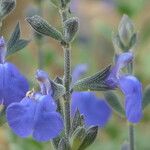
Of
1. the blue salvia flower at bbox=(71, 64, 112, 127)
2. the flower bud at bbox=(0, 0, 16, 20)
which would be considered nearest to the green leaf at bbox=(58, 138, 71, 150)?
the blue salvia flower at bbox=(71, 64, 112, 127)

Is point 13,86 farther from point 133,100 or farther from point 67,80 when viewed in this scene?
point 133,100

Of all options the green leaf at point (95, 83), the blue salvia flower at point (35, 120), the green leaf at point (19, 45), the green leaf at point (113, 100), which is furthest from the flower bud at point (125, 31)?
the blue salvia flower at point (35, 120)

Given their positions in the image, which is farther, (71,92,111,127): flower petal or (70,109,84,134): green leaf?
(71,92,111,127): flower petal

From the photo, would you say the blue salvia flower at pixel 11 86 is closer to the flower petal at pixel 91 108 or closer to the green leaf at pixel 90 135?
the green leaf at pixel 90 135

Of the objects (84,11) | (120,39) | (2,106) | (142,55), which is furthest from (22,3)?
(2,106)

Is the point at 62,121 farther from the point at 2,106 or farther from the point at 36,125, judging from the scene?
the point at 2,106

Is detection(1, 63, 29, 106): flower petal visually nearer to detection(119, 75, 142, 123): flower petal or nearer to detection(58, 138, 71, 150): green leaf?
detection(58, 138, 71, 150): green leaf
